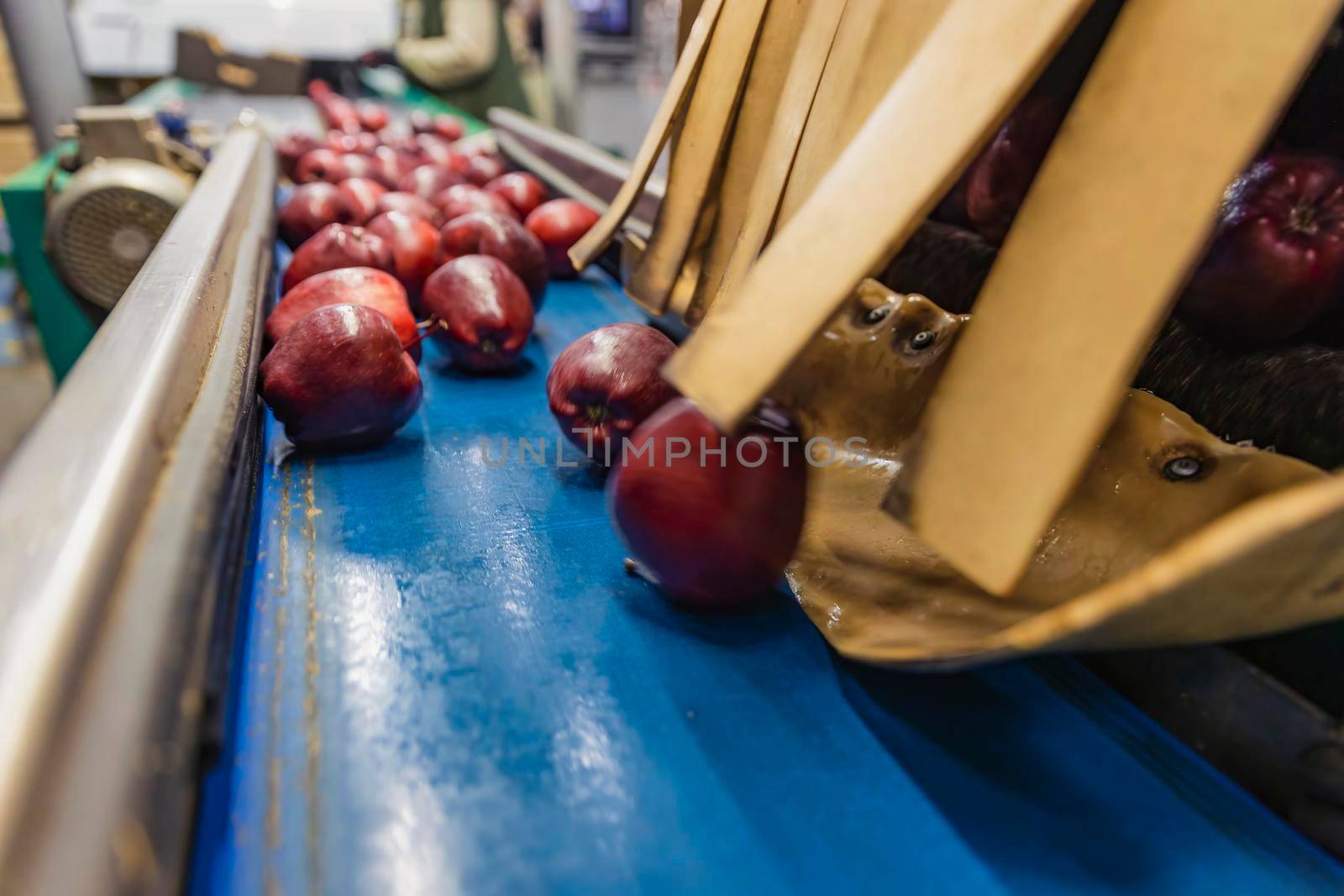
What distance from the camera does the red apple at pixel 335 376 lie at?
2.94 feet

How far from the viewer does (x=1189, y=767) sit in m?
0.59

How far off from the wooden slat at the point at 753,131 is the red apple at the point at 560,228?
681mm

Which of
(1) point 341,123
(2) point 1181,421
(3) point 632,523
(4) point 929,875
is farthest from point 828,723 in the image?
(1) point 341,123

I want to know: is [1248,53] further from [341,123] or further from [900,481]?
[341,123]

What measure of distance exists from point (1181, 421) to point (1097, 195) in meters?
0.26

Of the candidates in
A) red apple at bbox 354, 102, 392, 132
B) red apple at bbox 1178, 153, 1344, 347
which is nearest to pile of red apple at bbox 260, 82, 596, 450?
red apple at bbox 1178, 153, 1344, 347

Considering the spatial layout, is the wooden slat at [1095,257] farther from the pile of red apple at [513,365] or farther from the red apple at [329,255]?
the red apple at [329,255]

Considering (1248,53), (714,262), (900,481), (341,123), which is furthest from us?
(341,123)

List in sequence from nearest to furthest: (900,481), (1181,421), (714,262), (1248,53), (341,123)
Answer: (1248,53) → (900,481) → (1181,421) → (714,262) → (341,123)

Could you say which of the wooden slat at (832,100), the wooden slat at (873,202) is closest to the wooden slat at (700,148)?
the wooden slat at (832,100)

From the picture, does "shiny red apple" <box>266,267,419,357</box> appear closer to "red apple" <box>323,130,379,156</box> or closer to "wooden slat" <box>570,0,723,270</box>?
"wooden slat" <box>570,0,723,270</box>

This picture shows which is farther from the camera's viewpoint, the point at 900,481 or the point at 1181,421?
the point at 1181,421

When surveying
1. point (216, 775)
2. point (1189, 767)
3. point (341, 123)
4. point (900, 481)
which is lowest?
point (341, 123)

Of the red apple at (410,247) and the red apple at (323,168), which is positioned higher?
the red apple at (410,247)
